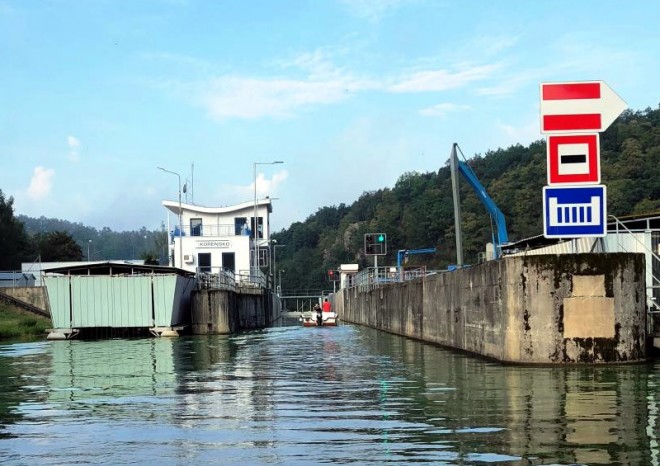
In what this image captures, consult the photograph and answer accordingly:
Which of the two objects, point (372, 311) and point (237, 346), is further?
point (372, 311)

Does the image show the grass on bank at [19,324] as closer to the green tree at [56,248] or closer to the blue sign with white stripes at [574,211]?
the blue sign with white stripes at [574,211]

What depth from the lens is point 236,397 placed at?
12602 millimetres

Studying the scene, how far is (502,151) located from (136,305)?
143m

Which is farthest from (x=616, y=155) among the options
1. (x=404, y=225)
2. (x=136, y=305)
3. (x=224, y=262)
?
(x=136, y=305)

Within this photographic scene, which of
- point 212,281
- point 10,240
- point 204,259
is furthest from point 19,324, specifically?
point 10,240

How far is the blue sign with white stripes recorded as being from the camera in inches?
559

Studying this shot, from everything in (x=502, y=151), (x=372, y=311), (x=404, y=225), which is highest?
(x=502, y=151)

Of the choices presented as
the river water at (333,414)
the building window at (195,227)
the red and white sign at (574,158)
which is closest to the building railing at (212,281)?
the river water at (333,414)

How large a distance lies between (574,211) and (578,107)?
1.82 meters

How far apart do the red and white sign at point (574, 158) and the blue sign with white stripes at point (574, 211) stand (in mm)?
175

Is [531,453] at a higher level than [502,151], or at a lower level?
lower

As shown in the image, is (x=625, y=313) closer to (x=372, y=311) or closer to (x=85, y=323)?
(x=85, y=323)

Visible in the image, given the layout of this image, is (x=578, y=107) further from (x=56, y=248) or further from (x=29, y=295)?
(x=56, y=248)

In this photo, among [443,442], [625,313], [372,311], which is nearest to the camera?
[443,442]
